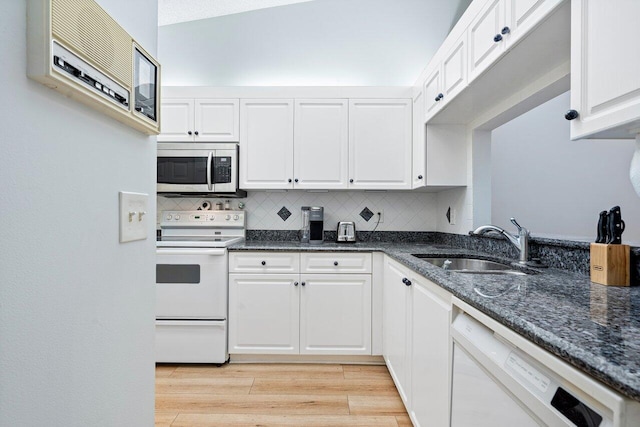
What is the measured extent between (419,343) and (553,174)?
204 centimetres

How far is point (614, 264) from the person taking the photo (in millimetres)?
1116

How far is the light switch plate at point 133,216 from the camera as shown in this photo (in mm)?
767

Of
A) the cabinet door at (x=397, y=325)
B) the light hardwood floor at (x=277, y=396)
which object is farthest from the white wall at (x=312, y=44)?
the light hardwood floor at (x=277, y=396)

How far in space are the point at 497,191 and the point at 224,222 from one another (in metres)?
2.33

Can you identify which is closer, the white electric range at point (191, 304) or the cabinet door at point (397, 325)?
the cabinet door at point (397, 325)

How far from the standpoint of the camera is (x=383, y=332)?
2.39m

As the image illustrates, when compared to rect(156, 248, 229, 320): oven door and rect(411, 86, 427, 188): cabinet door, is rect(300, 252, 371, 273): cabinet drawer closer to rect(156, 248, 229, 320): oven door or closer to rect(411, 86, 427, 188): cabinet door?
rect(156, 248, 229, 320): oven door

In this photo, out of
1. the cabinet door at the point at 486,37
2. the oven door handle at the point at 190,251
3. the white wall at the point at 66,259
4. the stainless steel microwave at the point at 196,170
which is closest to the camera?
the white wall at the point at 66,259

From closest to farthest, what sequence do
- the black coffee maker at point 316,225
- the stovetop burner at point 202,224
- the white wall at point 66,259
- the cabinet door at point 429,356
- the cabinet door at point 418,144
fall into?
the white wall at point 66,259
the cabinet door at point 429,356
the cabinet door at point 418,144
the black coffee maker at point 316,225
the stovetop burner at point 202,224


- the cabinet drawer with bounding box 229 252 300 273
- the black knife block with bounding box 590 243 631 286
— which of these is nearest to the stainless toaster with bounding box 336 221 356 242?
the cabinet drawer with bounding box 229 252 300 273

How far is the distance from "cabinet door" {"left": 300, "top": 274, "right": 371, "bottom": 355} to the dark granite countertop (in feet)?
3.55

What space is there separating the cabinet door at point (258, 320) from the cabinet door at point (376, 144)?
1.05 m

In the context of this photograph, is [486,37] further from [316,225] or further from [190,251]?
[190,251]

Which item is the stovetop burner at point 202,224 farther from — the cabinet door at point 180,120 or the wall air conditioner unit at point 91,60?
the wall air conditioner unit at point 91,60
